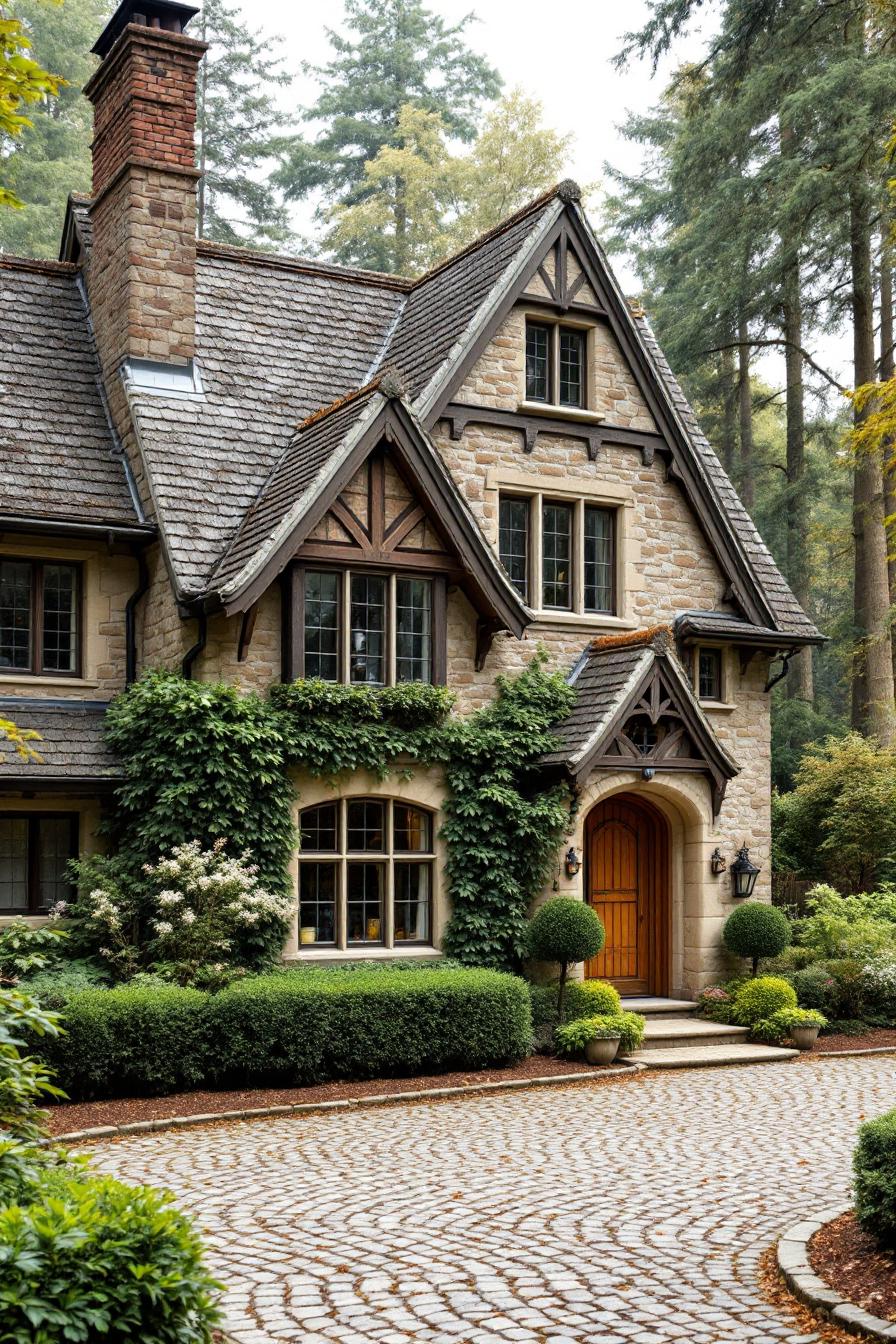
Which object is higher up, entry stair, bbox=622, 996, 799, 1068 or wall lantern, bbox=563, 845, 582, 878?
wall lantern, bbox=563, 845, 582, 878

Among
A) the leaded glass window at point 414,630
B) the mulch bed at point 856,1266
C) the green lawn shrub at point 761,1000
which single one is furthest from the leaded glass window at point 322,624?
the mulch bed at point 856,1266

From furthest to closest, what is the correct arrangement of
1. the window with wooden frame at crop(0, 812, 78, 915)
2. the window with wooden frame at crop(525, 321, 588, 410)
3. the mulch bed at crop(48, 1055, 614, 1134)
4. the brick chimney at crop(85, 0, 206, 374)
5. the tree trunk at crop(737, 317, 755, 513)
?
the tree trunk at crop(737, 317, 755, 513)
the window with wooden frame at crop(525, 321, 588, 410)
the brick chimney at crop(85, 0, 206, 374)
the window with wooden frame at crop(0, 812, 78, 915)
the mulch bed at crop(48, 1055, 614, 1134)

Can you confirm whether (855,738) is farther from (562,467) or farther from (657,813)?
(562,467)

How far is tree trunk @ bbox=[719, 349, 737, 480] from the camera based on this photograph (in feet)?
107

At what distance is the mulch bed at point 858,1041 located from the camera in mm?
16172

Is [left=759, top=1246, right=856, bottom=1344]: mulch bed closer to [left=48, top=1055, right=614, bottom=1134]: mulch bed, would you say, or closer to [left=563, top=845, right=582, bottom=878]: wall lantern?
[left=48, top=1055, right=614, bottom=1134]: mulch bed

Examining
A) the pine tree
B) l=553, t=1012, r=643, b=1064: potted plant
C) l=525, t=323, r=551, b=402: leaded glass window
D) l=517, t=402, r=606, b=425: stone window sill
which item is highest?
the pine tree

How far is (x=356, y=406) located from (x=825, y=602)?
1516 inches

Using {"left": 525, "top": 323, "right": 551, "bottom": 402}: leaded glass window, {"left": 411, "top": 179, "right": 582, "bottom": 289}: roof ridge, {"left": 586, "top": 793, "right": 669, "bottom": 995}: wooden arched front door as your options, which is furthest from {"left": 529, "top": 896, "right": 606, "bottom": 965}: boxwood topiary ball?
{"left": 411, "top": 179, "right": 582, "bottom": 289}: roof ridge

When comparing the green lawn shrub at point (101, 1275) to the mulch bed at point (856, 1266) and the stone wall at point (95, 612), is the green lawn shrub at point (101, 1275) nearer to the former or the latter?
the mulch bed at point (856, 1266)

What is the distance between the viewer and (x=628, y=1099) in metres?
12.8

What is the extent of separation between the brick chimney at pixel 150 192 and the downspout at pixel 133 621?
2.73 m

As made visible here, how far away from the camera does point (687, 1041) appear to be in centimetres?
1612

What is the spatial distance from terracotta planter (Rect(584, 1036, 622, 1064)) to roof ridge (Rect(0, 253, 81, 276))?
12.7m
